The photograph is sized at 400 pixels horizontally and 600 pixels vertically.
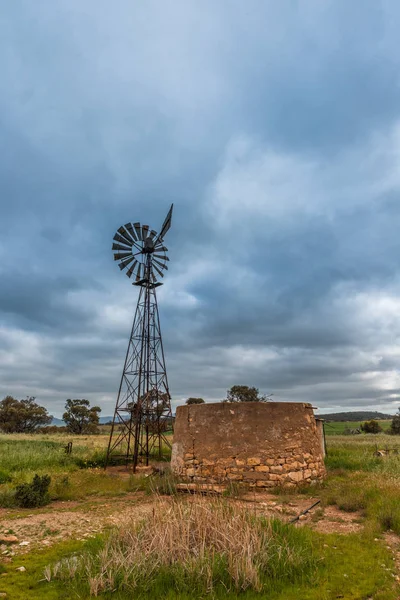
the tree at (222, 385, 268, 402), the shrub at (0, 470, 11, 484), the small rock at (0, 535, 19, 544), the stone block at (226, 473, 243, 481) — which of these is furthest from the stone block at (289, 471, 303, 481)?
the tree at (222, 385, 268, 402)

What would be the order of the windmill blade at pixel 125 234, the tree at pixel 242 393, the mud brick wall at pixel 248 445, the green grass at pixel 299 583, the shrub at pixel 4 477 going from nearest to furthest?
the green grass at pixel 299 583 → the mud brick wall at pixel 248 445 → the shrub at pixel 4 477 → the windmill blade at pixel 125 234 → the tree at pixel 242 393

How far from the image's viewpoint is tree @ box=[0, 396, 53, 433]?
59.8 meters

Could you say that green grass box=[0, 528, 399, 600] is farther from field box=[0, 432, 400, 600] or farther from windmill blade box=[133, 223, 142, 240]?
windmill blade box=[133, 223, 142, 240]

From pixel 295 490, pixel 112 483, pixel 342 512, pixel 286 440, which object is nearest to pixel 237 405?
pixel 286 440

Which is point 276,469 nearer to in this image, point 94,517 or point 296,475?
point 296,475

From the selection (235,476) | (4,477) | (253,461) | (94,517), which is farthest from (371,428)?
(94,517)

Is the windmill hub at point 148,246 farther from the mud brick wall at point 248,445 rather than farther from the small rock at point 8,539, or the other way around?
the small rock at point 8,539

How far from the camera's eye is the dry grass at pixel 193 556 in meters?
5.45

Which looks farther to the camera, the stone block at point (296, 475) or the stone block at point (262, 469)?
the stone block at point (296, 475)

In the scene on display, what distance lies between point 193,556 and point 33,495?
273 inches

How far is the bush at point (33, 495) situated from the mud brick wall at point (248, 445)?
396 cm

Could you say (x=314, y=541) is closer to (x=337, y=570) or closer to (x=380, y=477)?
(x=337, y=570)

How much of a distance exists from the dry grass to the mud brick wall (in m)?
5.10

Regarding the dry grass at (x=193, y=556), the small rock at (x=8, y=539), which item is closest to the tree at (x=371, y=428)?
the dry grass at (x=193, y=556)
